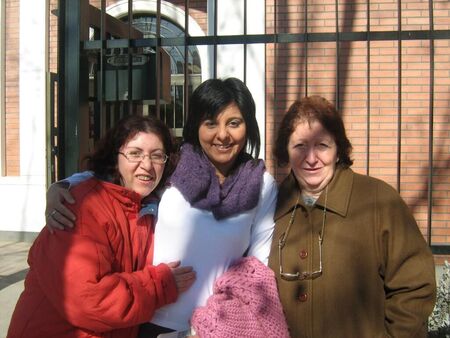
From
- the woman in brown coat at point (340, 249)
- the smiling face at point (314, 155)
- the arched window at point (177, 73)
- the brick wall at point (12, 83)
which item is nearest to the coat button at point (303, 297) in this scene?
the woman in brown coat at point (340, 249)

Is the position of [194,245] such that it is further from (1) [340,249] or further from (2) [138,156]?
(1) [340,249]

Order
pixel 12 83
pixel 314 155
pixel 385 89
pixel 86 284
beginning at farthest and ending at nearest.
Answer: pixel 12 83, pixel 385 89, pixel 314 155, pixel 86 284

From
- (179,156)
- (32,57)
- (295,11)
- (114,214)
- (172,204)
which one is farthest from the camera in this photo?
(32,57)

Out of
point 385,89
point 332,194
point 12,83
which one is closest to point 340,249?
point 332,194

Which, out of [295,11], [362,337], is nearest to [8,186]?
[295,11]

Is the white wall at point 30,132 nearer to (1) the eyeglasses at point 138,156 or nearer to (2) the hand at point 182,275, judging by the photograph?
(1) the eyeglasses at point 138,156

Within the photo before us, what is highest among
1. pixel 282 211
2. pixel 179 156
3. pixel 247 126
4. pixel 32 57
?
pixel 32 57

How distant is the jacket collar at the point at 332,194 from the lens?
172 centimetres

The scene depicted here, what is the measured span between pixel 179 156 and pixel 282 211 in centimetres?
46

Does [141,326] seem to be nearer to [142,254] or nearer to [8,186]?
[142,254]

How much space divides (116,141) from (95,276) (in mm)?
554

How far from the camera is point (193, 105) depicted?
1.91 meters

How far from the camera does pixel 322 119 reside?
5.86 feet

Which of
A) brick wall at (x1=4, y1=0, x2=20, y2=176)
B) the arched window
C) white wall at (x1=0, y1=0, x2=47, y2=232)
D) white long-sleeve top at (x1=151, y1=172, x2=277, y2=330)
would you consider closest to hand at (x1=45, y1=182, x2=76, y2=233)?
white long-sleeve top at (x1=151, y1=172, x2=277, y2=330)
